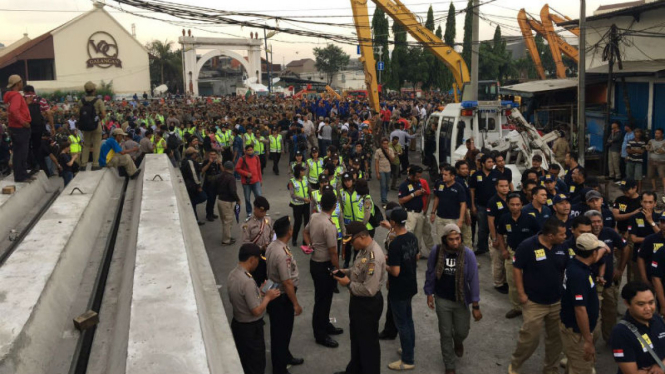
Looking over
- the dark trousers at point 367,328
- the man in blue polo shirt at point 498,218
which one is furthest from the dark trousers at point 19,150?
the man in blue polo shirt at point 498,218

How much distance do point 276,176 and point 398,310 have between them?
12455 millimetres

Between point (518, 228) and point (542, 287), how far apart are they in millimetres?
1507

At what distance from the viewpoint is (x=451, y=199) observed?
343 inches

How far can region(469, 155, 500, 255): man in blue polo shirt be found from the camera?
31.0ft

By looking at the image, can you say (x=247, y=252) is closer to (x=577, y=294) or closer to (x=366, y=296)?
(x=366, y=296)

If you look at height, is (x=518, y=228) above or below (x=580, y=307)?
above

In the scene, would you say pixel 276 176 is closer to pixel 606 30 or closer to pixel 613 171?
pixel 613 171

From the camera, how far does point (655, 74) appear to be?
16.7 metres

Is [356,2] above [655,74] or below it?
above

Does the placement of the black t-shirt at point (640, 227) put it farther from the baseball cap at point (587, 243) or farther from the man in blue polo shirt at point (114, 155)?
the man in blue polo shirt at point (114, 155)

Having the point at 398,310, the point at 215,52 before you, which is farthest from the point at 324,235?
the point at 215,52

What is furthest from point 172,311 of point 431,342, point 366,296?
point 431,342

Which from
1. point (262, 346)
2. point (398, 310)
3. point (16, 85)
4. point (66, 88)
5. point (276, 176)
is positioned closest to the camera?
point (262, 346)

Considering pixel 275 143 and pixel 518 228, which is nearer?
pixel 518 228
